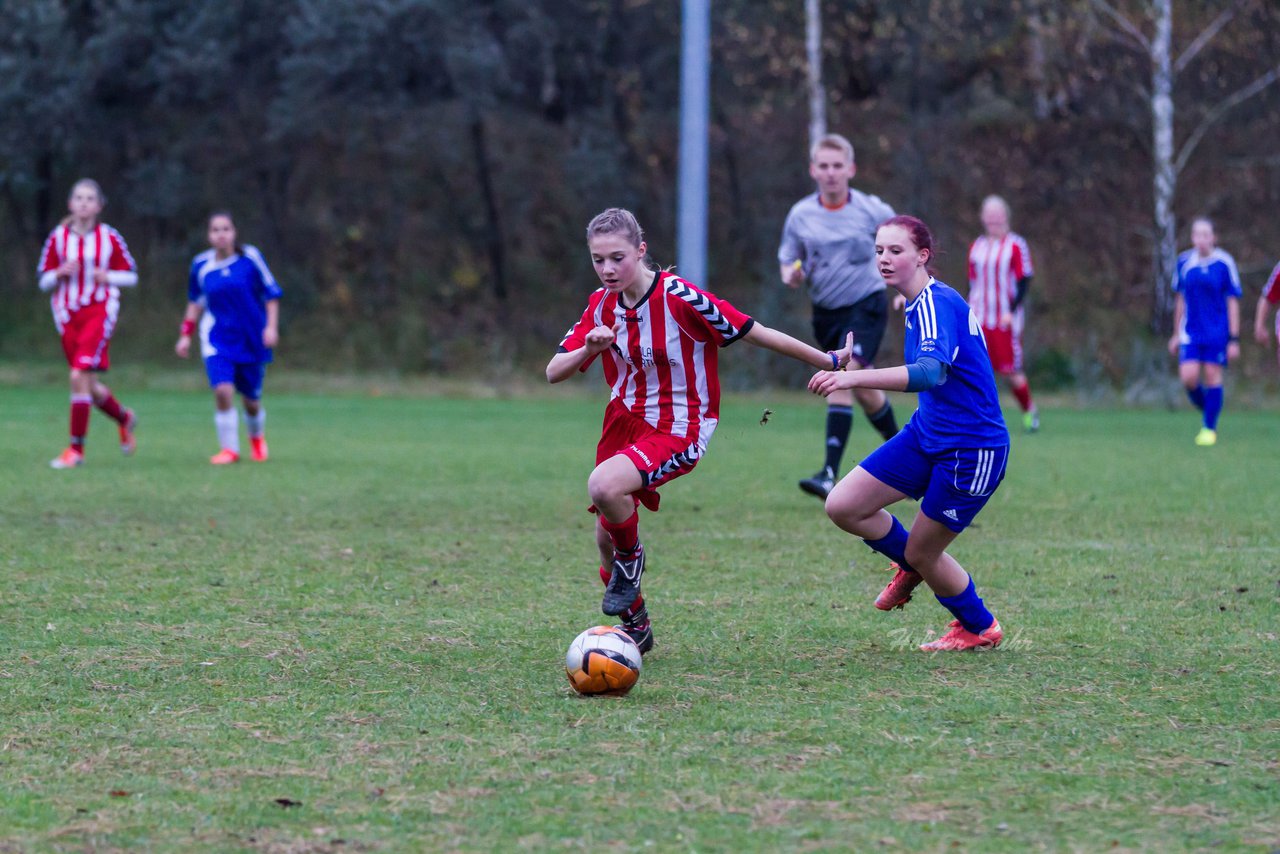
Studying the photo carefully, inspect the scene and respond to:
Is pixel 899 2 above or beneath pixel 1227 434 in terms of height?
above

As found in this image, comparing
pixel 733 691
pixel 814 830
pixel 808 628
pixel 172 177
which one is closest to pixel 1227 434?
pixel 808 628

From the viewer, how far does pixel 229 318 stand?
479 inches

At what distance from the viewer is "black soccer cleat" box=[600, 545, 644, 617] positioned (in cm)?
513

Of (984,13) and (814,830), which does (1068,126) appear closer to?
(984,13)

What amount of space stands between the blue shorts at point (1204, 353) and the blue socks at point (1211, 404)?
27 cm

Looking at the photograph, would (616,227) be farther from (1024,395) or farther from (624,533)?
(1024,395)

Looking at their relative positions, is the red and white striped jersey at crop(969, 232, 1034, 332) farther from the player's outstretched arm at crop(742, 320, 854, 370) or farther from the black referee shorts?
the player's outstretched arm at crop(742, 320, 854, 370)

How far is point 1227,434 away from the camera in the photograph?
15.6 metres

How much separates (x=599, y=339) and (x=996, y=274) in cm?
1095

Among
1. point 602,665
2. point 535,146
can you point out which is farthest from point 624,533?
point 535,146

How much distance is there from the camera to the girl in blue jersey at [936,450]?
16.7 feet

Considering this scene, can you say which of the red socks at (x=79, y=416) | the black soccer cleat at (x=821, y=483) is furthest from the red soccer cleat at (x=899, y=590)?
the red socks at (x=79, y=416)

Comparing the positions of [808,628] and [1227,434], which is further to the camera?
[1227,434]

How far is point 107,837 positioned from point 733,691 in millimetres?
1961
